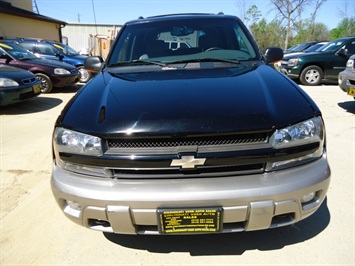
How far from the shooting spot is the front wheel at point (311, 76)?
9453 mm

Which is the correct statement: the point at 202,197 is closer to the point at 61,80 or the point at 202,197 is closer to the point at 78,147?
the point at 78,147

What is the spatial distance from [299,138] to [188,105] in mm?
699

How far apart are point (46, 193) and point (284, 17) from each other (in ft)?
89.6

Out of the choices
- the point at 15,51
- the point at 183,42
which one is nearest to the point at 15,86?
the point at 15,51

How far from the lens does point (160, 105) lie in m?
1.81

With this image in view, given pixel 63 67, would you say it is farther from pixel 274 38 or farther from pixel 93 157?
pixel 274 38

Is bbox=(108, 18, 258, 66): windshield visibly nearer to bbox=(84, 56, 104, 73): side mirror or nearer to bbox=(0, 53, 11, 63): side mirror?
bbox=(84, 56, 104, 73): side mirror

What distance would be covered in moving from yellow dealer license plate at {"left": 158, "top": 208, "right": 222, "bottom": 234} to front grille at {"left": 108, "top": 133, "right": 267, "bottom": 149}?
1.24 feet

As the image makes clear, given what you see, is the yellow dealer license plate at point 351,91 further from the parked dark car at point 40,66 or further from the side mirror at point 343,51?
the parked dark car at point 40,66

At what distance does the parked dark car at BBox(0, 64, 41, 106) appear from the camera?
5.89 m

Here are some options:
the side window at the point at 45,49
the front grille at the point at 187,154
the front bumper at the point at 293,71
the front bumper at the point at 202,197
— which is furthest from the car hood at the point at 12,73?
the front bumper at the point at 293,71

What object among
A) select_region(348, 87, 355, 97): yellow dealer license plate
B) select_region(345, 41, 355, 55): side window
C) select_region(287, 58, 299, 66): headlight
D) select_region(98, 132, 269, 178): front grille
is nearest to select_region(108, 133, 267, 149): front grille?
select_region(98, 132, 269, 178): front grille

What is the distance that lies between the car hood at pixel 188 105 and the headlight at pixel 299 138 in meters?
0.05

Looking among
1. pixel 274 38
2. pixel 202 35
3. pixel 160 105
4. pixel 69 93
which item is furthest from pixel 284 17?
pixel 160 105
